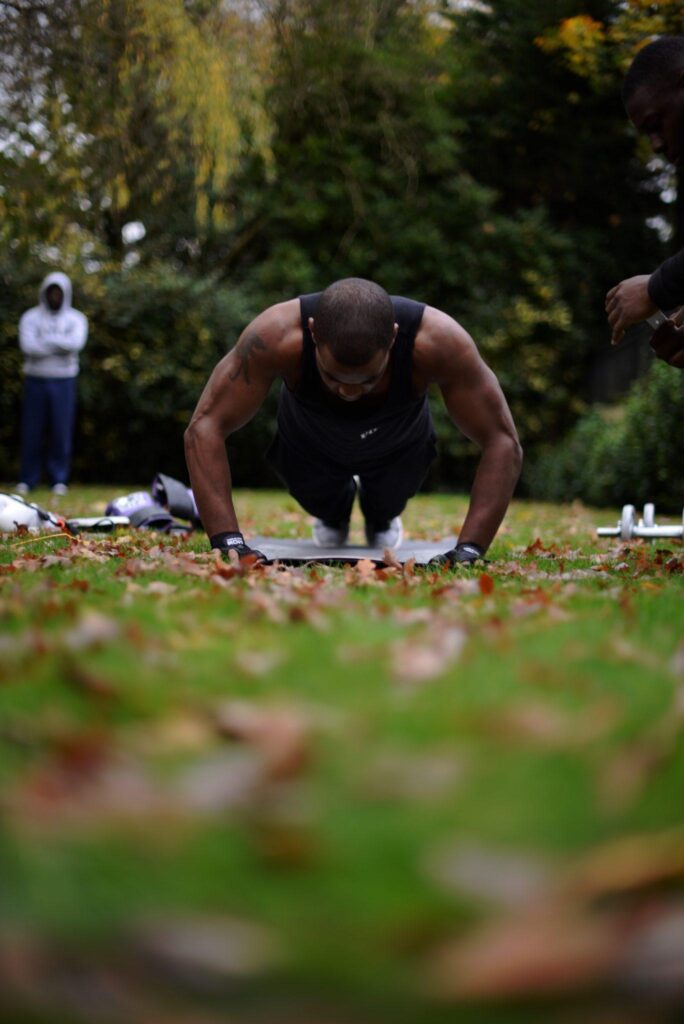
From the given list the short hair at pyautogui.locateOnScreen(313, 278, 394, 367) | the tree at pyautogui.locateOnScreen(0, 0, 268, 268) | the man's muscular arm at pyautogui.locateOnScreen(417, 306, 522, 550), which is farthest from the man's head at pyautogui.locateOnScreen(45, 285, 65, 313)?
the short hair at pyautogui.locateOnScreen(313, 278, 394, 367)

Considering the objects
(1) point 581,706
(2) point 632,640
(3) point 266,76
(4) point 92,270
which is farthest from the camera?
(4) point 92,270

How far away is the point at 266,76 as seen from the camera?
535 inches

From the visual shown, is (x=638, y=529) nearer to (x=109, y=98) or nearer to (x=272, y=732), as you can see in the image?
(x=272, y=732)

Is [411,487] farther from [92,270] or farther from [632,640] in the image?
[92,270]

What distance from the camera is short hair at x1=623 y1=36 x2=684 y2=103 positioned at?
4.23m

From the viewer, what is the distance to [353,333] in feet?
14.1

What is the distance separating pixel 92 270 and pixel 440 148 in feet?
18.5

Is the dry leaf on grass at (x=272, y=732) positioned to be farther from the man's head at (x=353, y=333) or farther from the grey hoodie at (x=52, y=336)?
the grey hoodie at (x=52, y=336)

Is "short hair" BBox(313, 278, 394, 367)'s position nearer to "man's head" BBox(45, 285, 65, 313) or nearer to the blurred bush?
"man's head" BBox(45, 285, 65, 313)

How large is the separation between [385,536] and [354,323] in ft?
7.11

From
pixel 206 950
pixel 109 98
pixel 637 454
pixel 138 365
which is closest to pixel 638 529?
pixel 637 454

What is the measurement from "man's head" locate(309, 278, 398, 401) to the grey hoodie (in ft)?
25.2

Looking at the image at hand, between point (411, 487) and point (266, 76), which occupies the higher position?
point (266, 76)

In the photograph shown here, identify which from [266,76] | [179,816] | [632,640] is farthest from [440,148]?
[179,816]
